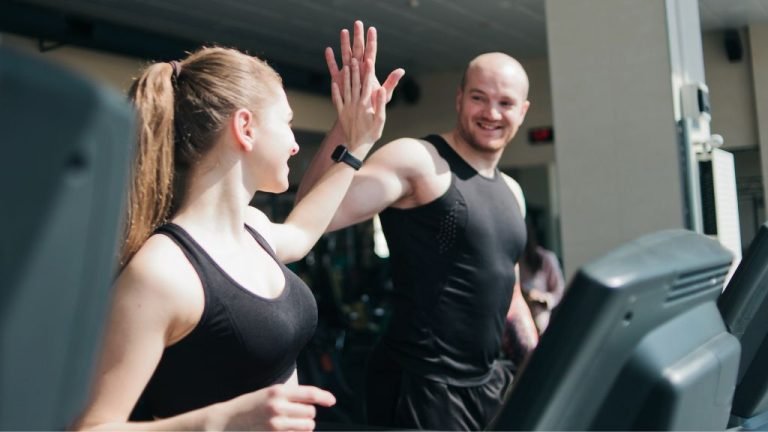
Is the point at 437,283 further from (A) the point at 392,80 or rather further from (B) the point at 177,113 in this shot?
(B) the point at 177,113

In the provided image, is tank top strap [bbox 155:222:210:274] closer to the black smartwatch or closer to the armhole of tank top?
the armhole of tank top

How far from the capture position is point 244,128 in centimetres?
139

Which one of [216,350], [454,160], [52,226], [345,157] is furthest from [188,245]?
[454,160]

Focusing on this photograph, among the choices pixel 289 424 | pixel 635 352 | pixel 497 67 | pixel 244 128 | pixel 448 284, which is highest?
pixel 497 67

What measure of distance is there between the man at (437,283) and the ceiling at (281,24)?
3638 millimetres

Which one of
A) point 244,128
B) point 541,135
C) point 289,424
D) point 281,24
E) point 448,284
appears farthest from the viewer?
point 541,135

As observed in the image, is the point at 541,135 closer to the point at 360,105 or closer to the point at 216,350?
the point at 360,105

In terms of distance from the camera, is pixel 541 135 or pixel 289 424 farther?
pixel 541 135

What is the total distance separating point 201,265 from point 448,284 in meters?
1.07

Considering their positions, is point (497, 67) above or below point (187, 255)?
above

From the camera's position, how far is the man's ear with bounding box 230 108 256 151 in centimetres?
138

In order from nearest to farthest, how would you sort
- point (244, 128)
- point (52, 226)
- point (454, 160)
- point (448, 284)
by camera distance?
point (52, 226) < point (244, 128) < point (448, 284) < point (454, 160)

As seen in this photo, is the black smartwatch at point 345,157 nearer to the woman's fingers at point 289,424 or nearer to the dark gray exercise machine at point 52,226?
Result: the woman's fingers at point 289,424

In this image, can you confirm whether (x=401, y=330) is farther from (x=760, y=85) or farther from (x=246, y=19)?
(x=246, y=19)
